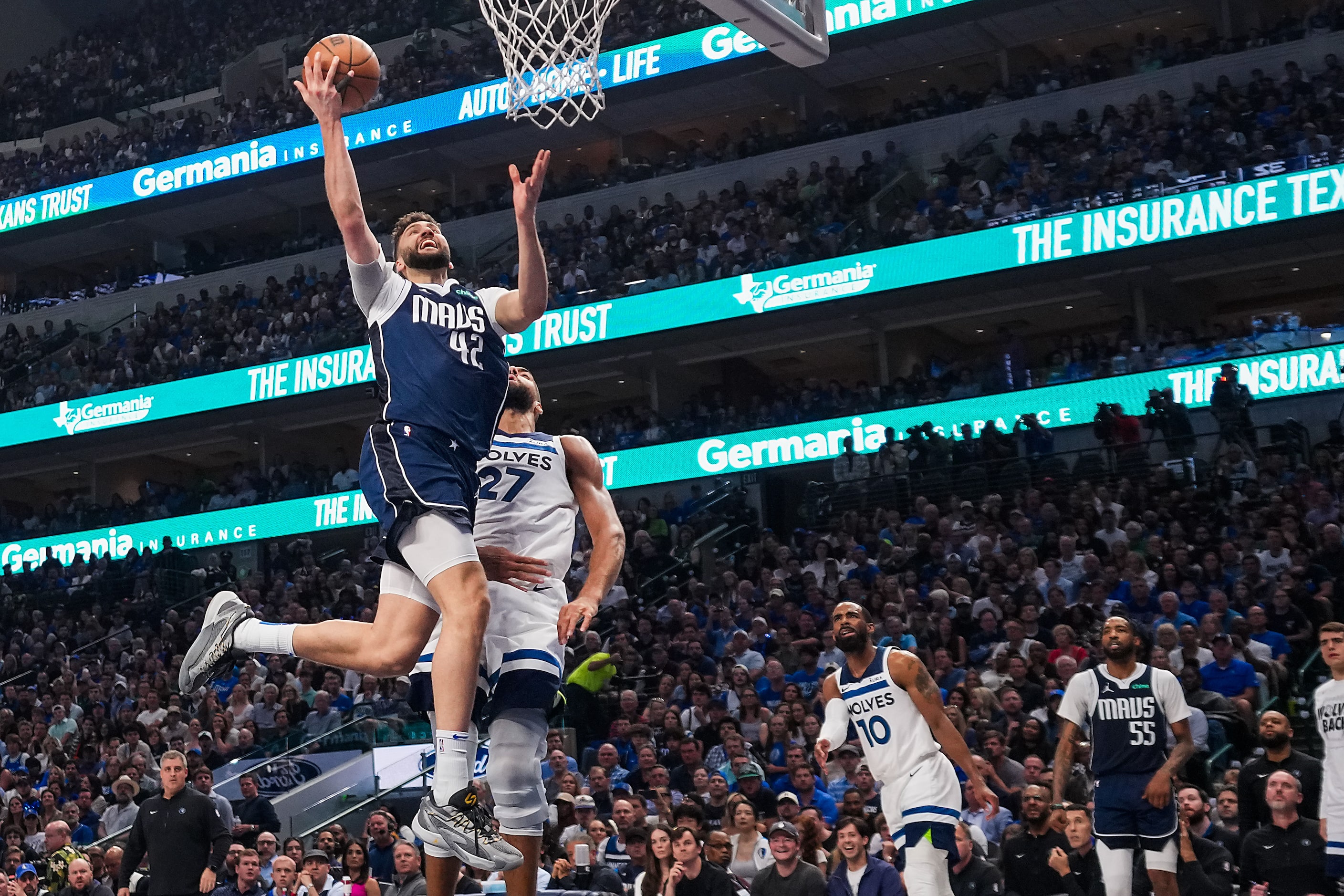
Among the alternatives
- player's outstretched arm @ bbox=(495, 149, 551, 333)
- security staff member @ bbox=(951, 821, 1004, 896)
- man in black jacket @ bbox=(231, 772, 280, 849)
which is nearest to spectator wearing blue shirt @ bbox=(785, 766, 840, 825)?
security staff member @ bbox=(951, 821, 1004, 896)

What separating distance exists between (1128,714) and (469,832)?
5.60 meters

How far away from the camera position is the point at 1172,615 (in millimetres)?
14695

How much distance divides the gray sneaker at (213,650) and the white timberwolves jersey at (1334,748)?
663 cm

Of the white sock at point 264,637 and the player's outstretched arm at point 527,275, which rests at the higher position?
the player's outstretched arm at point 527,275

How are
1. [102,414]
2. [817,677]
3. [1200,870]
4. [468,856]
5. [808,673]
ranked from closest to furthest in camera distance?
[468,856]
[1200,870]
[817,677]
[808,673]
[102,414]

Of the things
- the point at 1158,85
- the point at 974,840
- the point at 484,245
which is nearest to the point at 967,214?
the point at 1158,85

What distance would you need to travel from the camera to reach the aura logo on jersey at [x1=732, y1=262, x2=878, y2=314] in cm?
2680

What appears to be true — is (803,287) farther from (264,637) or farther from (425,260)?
(264,637)

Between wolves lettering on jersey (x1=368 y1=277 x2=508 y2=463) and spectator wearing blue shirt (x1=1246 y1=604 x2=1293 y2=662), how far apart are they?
10.5 meters

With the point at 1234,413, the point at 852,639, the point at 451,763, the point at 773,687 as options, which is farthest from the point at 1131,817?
the point at 1234,413

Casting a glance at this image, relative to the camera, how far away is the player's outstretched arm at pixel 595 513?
5875 millimetres

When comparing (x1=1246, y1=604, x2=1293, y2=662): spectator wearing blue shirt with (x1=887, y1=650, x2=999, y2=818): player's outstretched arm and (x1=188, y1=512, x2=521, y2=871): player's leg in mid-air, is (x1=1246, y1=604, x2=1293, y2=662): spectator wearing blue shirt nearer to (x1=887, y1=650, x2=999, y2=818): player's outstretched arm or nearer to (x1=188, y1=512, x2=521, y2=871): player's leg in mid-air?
(x1=887, y1=650, x2=999, y2=818): player's outstretched arm

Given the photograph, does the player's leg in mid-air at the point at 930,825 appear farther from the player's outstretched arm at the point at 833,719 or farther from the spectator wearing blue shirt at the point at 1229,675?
the spectator wearing blue shirt at the point at 1229,675

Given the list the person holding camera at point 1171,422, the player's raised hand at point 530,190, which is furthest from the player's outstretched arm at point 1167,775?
the person holding camera at point 1171,422
